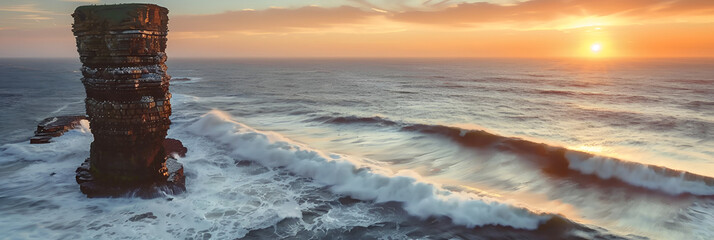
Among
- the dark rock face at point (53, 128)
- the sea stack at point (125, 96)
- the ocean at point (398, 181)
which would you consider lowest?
the ocean at point (398, 181)

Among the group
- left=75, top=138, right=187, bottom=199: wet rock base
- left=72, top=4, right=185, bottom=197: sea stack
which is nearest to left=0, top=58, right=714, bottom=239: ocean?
left=75, top=138, right=187, bottom=199: wet rock base

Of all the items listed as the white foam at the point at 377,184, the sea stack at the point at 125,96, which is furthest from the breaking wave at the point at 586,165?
the sea stack at the point at 125,96

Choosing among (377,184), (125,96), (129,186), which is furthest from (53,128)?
(377,184)

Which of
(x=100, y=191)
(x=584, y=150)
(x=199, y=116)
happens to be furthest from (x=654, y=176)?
(x=199, y=116)

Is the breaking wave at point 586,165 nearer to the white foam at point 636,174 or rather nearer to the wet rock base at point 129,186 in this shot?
the white foam at point 636,174

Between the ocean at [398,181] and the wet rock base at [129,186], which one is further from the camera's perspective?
the wet rock base at [129,186]
